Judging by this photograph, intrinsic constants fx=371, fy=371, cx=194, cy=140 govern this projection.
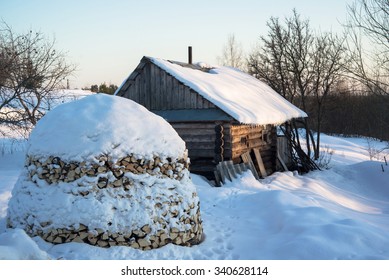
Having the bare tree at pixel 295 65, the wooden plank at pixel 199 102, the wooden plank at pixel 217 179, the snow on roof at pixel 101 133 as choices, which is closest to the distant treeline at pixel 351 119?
the bare tree at pixel 295 65

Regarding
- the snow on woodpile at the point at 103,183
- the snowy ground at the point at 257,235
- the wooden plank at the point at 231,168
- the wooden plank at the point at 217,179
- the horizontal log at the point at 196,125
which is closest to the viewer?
the snowy ground at the point at 257,235

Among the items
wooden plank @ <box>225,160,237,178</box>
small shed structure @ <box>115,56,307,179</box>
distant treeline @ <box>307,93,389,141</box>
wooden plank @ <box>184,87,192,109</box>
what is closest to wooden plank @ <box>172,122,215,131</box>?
small shed structure @ <box>115,56,307,179</box>

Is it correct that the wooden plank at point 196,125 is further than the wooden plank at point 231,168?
Yes

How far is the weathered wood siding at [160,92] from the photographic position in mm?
12594

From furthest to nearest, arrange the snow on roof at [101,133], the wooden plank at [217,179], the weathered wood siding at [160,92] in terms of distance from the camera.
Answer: the weathered wood siding at [160,92], the wooden plank at [217,179], the snow on roof at [101,133]

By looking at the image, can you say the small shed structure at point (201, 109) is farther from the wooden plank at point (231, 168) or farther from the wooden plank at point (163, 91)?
the wooden plank at point (231, 168)

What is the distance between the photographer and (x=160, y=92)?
13258 millimetres

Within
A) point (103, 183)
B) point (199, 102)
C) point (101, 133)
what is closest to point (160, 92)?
point (199, 102)

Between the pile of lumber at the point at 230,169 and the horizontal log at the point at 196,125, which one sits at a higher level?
the horizontal log at the point at 196,125

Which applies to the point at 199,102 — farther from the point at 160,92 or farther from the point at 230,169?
the point at 230,169

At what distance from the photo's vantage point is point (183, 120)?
41.2 ft

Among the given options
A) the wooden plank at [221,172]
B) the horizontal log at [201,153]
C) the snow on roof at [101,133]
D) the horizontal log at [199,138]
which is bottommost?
the wooden plank at [221,172]
